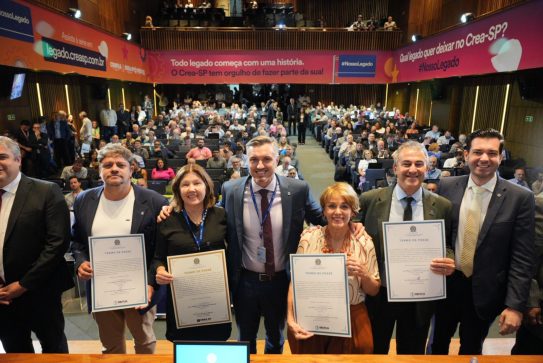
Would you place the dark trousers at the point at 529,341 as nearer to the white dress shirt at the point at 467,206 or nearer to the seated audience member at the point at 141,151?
the white dress shirt at the point at 467,206

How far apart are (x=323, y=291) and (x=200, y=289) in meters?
0.67

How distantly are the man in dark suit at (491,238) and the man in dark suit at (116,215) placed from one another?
5.87ft

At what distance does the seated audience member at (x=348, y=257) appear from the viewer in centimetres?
185

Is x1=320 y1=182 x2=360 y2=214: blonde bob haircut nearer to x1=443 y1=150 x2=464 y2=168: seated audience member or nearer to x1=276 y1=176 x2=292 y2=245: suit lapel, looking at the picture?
x1=276 y1=176 x2=292 y2=245: suit lapel

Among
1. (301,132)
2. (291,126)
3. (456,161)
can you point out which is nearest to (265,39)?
(291,126)

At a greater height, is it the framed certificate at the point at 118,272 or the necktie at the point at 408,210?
the necktie at the point at 408,210

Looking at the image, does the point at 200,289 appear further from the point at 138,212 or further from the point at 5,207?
the point at 5,207

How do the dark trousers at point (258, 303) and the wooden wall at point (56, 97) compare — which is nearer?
the dark trousers at point (258, 303)

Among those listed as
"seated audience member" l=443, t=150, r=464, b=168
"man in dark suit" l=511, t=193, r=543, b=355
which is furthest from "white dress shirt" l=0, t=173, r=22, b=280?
"seated audience member" l=443, t=150, r=464, b=168

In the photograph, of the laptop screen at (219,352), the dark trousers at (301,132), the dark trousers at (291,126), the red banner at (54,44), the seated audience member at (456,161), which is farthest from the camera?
the dark trousers at (291,126)

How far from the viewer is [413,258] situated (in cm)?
185

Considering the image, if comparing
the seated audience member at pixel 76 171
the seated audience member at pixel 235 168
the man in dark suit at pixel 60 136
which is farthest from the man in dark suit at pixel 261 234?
the man in dark suit at pixel 60 136

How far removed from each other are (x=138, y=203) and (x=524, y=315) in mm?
2271

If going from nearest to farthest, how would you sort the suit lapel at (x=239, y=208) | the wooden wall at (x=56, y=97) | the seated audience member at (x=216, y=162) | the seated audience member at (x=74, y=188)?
the suit lapel at (x=239, y=208), the seated audience member at (x=74, y=188), the seated audience member at (x=216, y=162), the wooden wall at (x=56, y=97)
